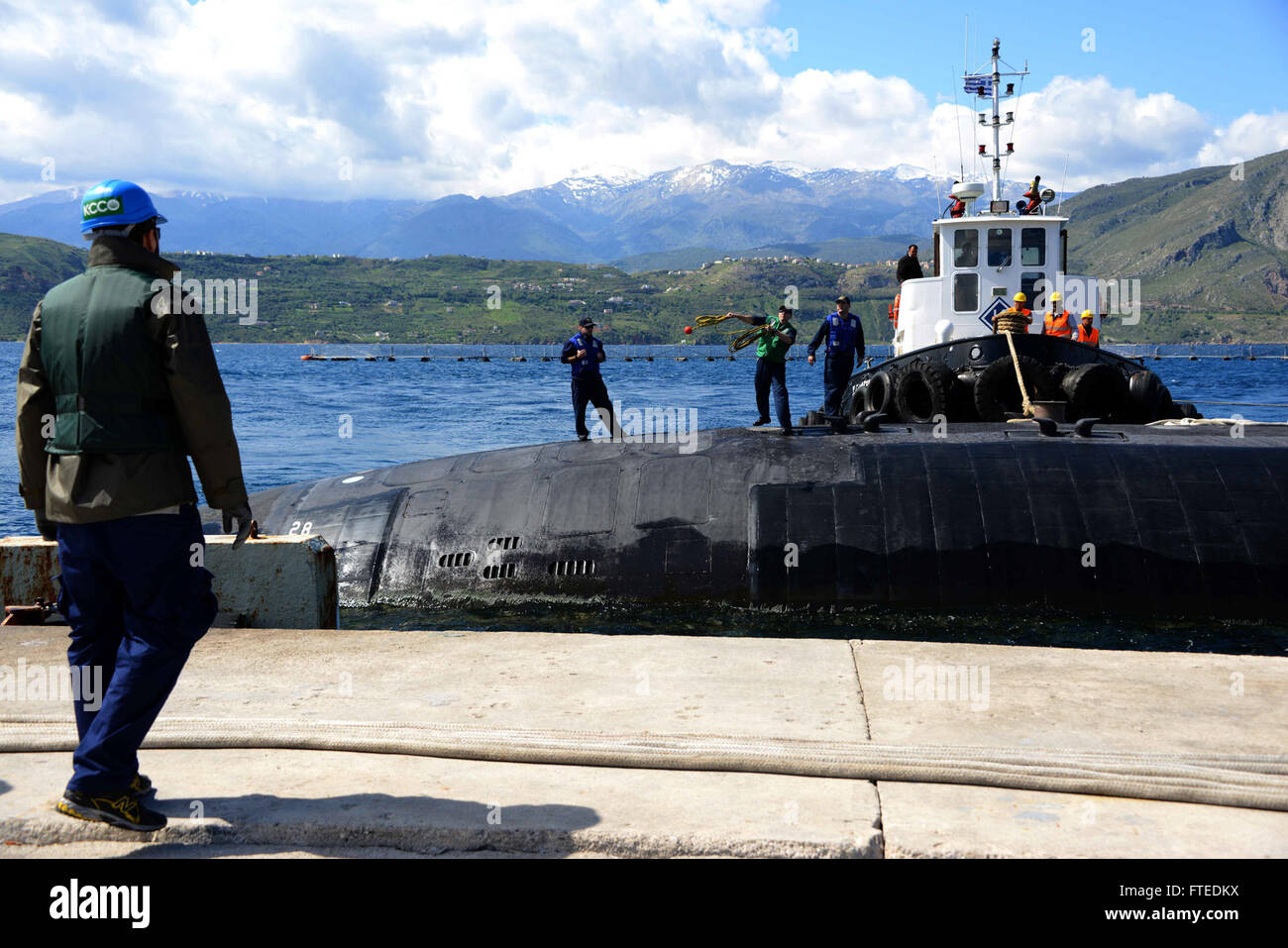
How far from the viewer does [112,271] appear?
15.6ft

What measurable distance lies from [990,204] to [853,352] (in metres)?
6.55

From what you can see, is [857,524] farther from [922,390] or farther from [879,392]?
[879,392]

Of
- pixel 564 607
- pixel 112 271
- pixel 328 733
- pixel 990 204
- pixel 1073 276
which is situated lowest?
pixel 564 607

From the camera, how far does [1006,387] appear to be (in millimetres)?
16766

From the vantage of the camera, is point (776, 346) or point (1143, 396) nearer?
point (776, 346)

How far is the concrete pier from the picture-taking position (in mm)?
4555

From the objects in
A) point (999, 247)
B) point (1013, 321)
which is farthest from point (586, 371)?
point (999, 247)

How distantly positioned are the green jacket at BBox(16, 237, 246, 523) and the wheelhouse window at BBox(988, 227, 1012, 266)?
19.8 meters

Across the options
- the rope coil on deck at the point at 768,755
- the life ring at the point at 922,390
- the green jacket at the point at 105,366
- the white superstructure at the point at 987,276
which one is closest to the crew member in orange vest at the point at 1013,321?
the life ring at the point at 922,390

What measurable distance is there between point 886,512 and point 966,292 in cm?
→ 1077

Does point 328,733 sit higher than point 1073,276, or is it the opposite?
point 1073,276
